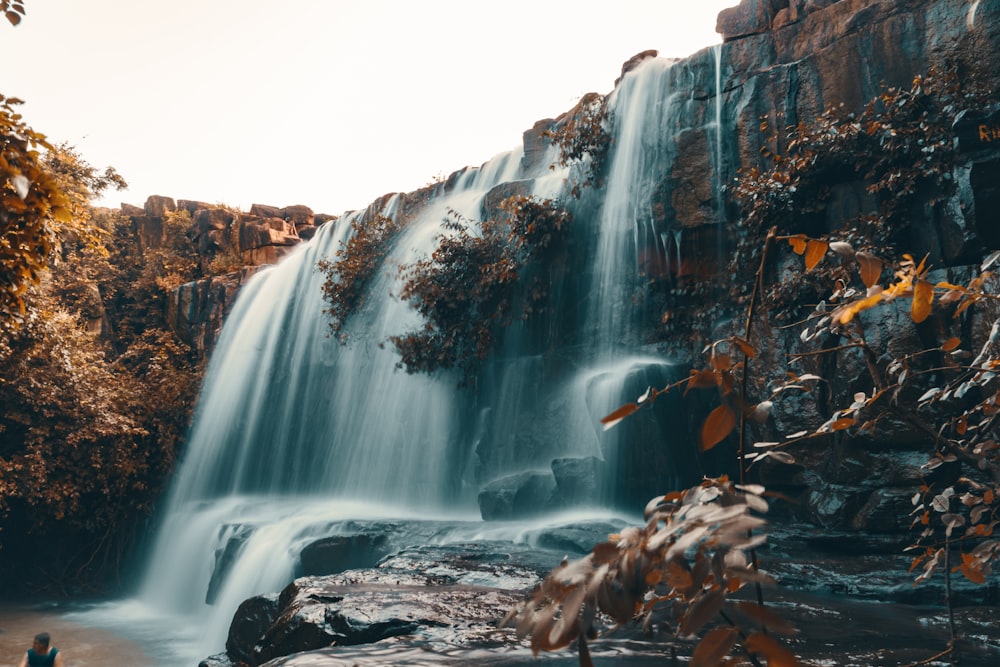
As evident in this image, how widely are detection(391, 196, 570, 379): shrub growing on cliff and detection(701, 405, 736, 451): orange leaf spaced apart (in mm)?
9508

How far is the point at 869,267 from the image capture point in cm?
111

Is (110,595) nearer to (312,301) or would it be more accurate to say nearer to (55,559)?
(55,559)

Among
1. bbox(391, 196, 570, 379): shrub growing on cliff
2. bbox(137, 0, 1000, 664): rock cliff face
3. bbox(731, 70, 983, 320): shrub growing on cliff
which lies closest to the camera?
bbox(137, 0, 1000, 664): rock cliff face

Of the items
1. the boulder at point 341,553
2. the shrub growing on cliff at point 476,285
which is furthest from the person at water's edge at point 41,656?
the shrub growing on cliff at point 476,285

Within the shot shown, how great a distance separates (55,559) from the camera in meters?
13.2

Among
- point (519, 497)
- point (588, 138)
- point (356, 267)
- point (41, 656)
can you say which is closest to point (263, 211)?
point (356, 267)

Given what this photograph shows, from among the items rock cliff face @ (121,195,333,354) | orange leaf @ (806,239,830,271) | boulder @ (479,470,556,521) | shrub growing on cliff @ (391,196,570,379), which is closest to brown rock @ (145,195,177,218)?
rock cliff face @ (121,195,333,354)

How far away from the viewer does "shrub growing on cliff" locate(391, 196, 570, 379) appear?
1051cm

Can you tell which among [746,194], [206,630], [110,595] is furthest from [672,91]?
[110,595]

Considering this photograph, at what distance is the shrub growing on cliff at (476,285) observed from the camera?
414 inches

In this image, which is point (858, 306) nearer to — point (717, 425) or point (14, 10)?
point (717, 425)

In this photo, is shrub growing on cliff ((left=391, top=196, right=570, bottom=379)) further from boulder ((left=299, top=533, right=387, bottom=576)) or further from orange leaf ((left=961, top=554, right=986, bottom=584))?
orange leaf ((left=961, top=554, right=986, bottom=584))

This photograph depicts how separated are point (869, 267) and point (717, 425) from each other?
16.8 inches

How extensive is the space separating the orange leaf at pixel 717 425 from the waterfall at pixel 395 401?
7346 millimetres
